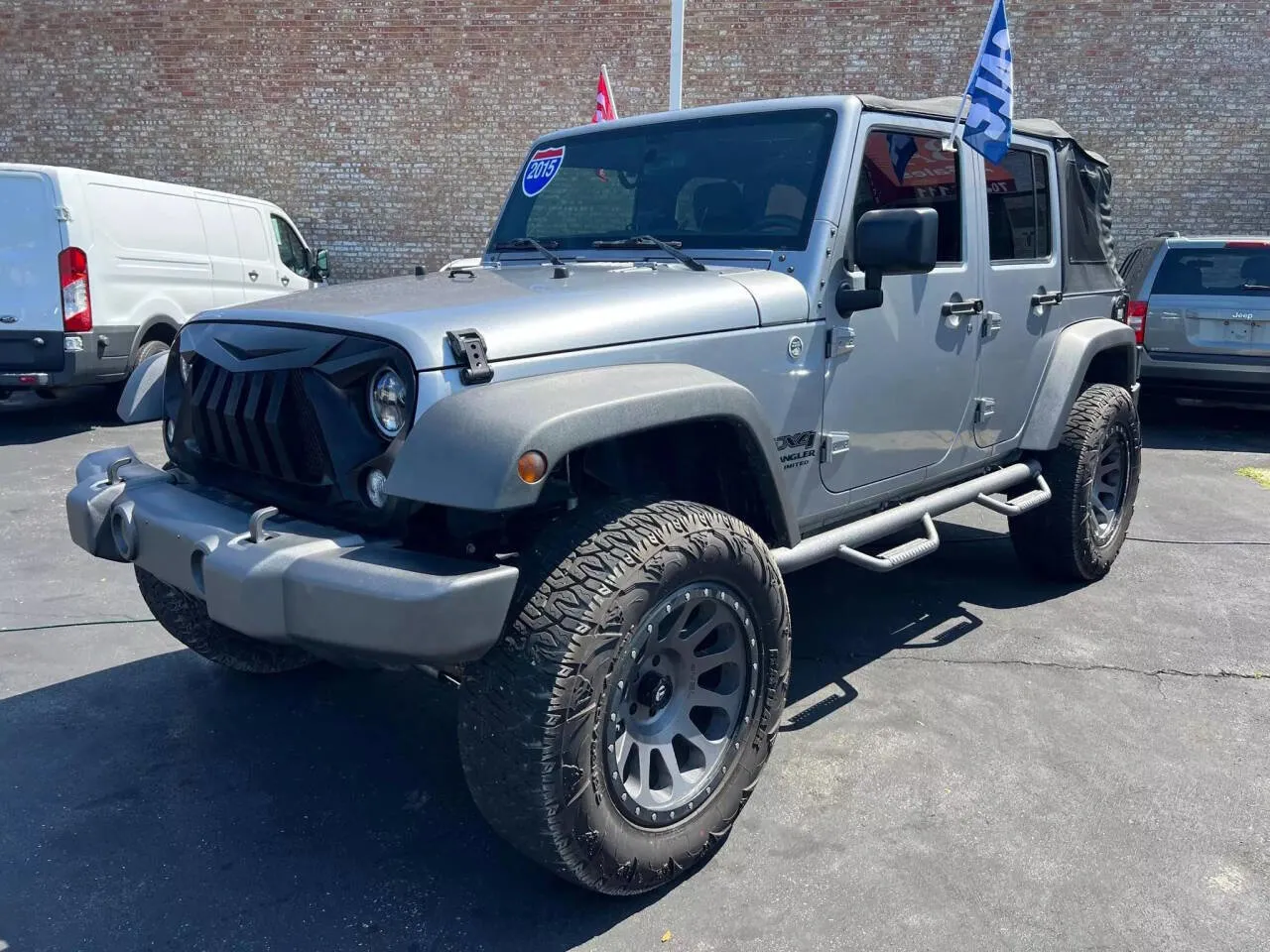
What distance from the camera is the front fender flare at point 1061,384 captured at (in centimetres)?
448

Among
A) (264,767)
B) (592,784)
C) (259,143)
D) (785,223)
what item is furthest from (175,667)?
(259,143)

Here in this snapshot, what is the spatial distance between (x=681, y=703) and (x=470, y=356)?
108 centimetres

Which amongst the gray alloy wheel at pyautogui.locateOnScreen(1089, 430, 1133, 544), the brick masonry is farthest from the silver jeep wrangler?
the brick masonry

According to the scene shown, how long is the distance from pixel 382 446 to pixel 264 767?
140cm

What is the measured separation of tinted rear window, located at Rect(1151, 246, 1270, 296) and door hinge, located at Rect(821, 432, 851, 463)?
696cm

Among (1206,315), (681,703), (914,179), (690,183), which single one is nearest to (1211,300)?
(1206,315)

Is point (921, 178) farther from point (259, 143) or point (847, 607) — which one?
point (259, 143)

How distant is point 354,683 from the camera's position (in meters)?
3.75

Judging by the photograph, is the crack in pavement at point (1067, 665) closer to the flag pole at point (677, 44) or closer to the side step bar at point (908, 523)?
the side step bar at point (908, 523)

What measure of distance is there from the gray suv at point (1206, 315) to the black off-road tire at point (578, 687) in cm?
753

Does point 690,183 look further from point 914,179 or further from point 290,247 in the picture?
point 290,247

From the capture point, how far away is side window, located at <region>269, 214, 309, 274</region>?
11219mm

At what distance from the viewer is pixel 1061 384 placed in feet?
14.9

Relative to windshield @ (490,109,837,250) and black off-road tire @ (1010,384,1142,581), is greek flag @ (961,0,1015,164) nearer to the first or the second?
windshield @ (490,109,837,250)
